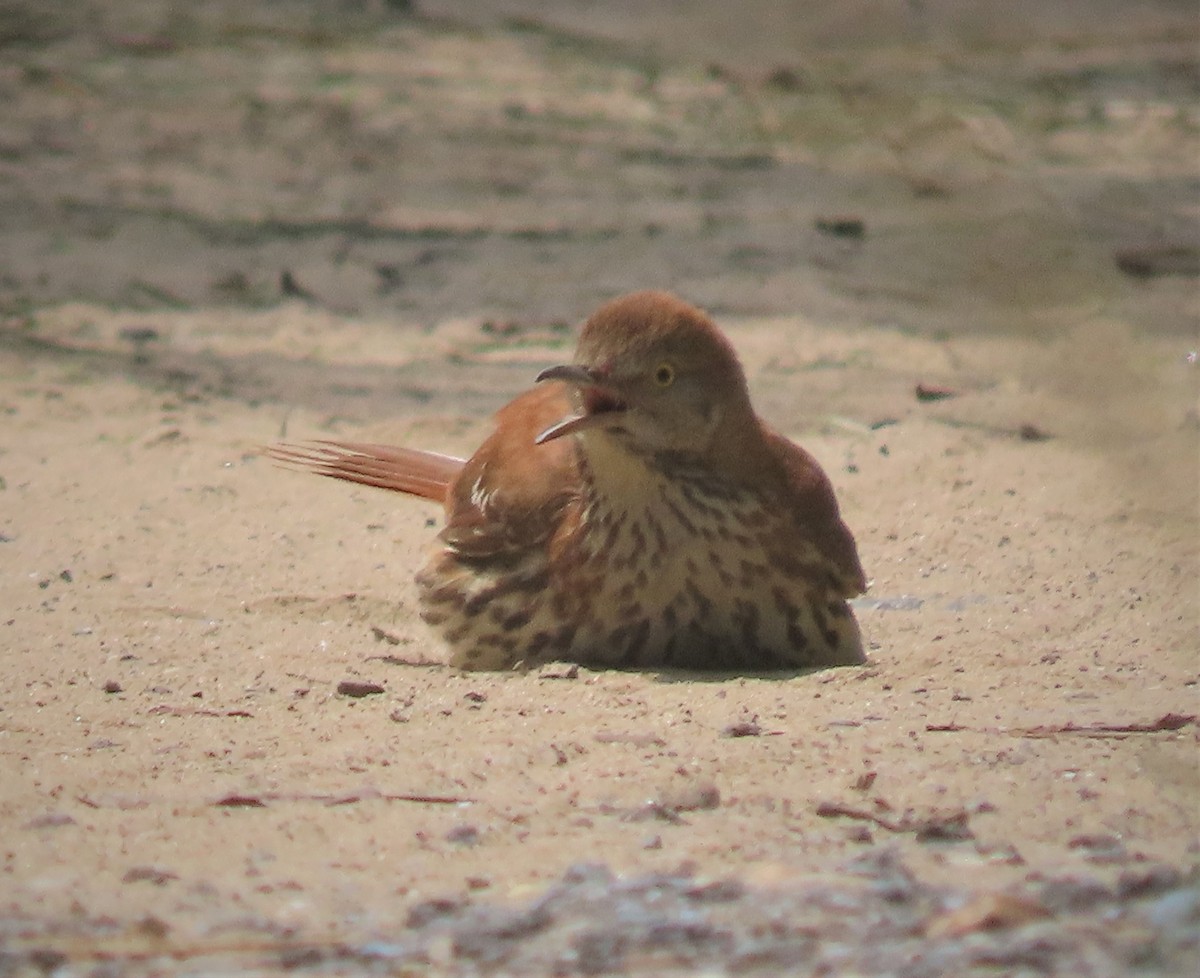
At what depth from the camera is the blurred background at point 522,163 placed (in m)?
7.05

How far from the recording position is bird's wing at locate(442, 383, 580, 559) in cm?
416

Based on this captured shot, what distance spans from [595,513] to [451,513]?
2.23 ft

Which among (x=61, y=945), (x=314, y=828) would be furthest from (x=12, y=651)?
(x=61, y=945)

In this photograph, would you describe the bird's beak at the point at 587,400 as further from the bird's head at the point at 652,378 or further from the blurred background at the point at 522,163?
the blurred background at the point at 522,163

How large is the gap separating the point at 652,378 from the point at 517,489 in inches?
18.6

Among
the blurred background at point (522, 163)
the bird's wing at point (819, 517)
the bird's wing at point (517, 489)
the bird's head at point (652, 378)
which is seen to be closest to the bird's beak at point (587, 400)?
the bird's head at point (652, 378)

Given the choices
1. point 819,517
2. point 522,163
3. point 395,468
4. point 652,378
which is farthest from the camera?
point 522,163

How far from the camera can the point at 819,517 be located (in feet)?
13.5

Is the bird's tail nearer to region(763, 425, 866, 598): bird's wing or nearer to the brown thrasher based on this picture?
the brown thrasher

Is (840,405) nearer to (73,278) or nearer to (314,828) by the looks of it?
(73,278)

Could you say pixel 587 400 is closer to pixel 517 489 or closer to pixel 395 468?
pixel 517 489

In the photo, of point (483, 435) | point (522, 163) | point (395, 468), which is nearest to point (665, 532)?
point (395, 468)

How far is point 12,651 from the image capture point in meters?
4.05

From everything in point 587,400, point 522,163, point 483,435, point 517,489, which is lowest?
point 483,435
